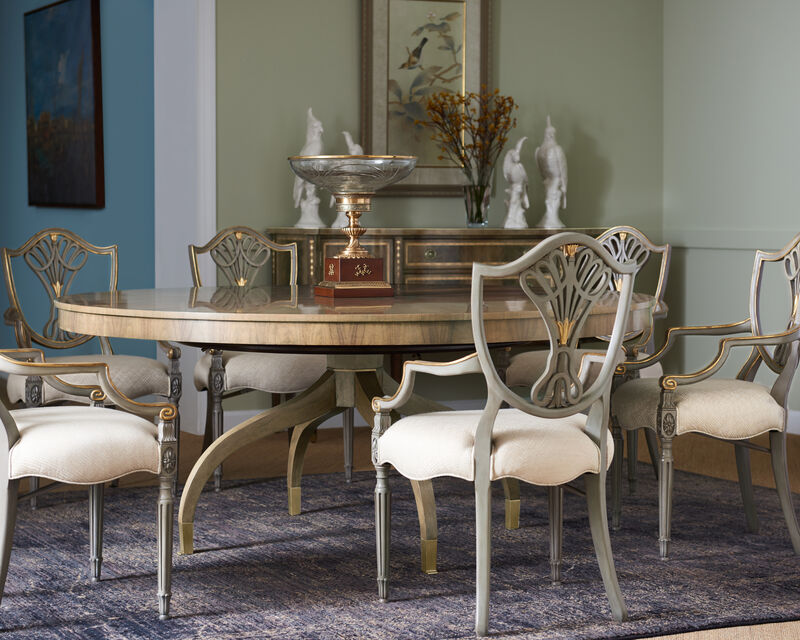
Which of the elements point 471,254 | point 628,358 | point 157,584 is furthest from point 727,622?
point 471,254

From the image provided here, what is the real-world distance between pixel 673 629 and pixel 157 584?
133 cm

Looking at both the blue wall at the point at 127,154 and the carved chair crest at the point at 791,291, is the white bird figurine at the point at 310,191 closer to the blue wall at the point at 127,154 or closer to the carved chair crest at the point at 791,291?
the blue wall at the point at 127,154

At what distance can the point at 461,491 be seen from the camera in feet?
13.9

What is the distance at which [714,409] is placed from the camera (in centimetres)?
332

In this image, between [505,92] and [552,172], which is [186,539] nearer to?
[552,172]

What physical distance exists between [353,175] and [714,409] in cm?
129

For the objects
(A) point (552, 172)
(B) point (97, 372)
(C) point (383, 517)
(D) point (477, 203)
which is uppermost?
(A) point (552, 172)

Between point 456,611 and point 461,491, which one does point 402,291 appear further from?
point 456,611

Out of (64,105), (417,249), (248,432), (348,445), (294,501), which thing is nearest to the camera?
(248,432)

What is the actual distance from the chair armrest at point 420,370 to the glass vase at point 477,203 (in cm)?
285

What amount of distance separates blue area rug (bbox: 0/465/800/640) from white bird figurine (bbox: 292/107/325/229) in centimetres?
165

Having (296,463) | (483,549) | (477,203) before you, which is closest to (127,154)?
(477,203)

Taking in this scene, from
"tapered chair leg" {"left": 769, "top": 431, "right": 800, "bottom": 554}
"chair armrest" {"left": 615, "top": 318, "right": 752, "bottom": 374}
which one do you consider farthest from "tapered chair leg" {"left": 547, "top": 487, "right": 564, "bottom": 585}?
"tapered chair leg" {"left": 769, "top": 431, "right": 800, "bottom": 554}

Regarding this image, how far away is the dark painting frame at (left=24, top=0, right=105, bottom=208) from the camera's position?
630cm
